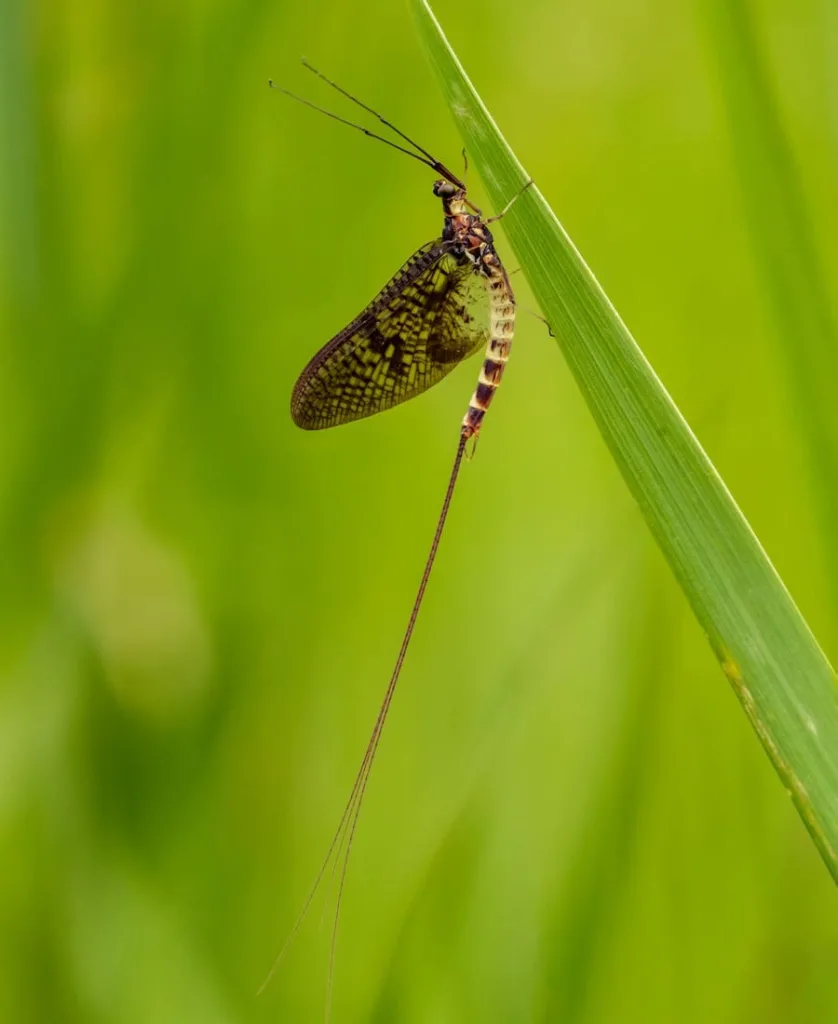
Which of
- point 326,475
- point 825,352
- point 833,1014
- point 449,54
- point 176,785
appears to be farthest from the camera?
point 326,475

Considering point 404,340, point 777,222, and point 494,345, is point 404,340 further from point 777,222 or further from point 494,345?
point 777,222

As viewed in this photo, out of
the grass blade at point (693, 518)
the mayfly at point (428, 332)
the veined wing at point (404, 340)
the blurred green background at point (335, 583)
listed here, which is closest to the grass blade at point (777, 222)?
the blurred green background at point (335, 583)

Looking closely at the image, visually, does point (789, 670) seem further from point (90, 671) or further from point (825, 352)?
point (90, 671)

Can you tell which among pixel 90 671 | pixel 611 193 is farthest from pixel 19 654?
pixel 611 193

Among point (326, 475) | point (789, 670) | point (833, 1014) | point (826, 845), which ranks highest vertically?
point (326, 475)

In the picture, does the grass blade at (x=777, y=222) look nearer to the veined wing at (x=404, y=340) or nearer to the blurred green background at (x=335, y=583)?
the blurred green background at (x=335, y=583)

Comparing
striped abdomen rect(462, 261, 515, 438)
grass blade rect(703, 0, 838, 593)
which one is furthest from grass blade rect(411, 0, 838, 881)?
striped abdomen rect(462, 261, 515, 438)

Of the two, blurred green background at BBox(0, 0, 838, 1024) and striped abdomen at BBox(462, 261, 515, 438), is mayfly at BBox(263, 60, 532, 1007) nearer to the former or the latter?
striped abdomen at BBox(462, 261, 515, 438)
